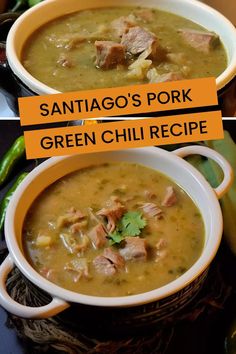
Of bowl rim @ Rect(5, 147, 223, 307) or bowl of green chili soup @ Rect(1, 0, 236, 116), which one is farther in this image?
bowl of green chili soup @ Rect(1, 0, 236, 116)

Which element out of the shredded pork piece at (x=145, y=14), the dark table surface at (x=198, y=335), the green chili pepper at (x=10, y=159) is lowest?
the dark table surface at (x=198, y=335)

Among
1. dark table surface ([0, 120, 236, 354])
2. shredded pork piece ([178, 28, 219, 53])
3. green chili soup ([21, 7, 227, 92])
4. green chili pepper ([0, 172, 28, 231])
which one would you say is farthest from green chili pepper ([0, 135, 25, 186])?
shredded pork piece ([178, 28, 219, 53])

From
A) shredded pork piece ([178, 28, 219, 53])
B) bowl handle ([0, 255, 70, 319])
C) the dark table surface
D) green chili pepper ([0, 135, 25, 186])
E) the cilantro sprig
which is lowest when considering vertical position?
the dark table surface

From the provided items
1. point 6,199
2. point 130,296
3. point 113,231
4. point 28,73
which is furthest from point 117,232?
point 28,73

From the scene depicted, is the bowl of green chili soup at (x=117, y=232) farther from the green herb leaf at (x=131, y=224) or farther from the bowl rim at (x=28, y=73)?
the bowl rim at (x=28, y=73)

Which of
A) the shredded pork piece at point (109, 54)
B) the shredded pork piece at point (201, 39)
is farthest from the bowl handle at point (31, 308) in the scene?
the shredded pork piece at point (201, 39)

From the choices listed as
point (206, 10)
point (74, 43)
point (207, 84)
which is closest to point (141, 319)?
point (207, 84)

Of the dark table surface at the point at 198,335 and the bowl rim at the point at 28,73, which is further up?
the bowl rim at the point at 28,73

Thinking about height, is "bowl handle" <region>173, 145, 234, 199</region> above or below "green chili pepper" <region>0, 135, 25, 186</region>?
above

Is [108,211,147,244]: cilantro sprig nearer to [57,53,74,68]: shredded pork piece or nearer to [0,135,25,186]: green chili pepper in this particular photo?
[0,135,25,186]: green chili pepper
